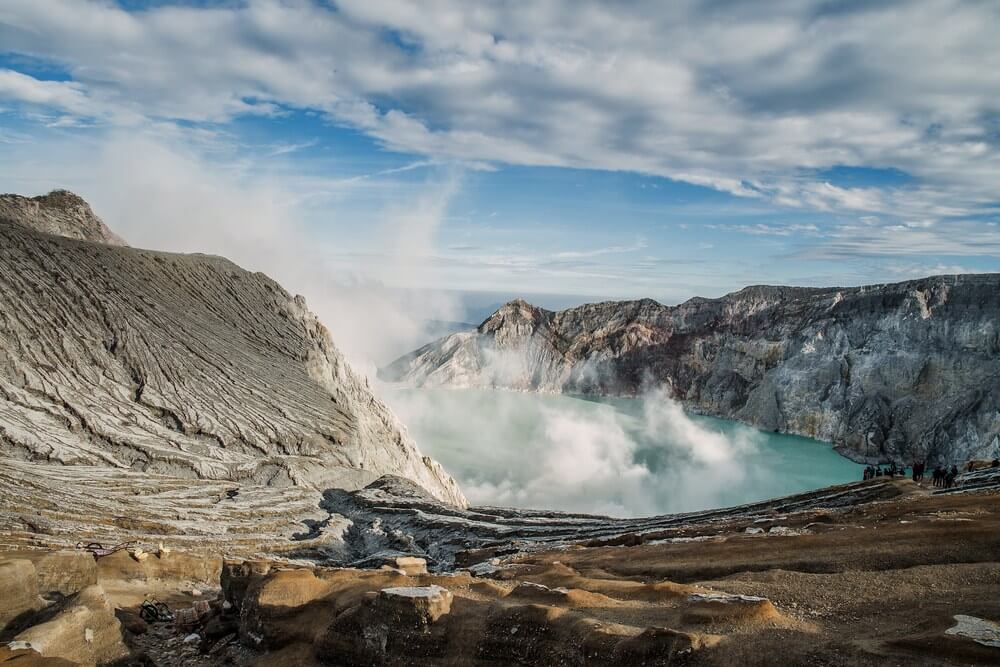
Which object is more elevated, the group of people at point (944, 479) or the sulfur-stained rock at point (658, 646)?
the sulfur-stained rock at point (658, 646)

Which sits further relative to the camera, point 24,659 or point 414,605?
point 414,605

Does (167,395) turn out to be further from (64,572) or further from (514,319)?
(514,319)

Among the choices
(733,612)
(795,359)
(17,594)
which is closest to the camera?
(733,612)

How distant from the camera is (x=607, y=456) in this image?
282 feet

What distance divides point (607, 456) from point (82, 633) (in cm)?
7759

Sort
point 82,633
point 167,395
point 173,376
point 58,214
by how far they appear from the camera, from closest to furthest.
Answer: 1. point 82,633
2. point 167,395
3. point 173,376
4. point 58,214

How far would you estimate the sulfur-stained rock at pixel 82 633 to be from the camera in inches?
462

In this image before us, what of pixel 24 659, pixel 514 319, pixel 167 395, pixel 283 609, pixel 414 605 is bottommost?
pixel 283 609

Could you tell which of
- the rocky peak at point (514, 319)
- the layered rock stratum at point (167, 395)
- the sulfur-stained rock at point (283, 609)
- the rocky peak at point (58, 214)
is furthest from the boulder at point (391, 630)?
the rocky peak at point (514, 319)

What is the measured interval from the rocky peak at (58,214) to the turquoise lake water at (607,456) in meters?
44.0

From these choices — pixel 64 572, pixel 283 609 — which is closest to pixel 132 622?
pixel 283 609

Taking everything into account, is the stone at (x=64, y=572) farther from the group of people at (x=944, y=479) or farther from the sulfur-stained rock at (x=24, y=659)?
the group of people at (x=944, y=479)

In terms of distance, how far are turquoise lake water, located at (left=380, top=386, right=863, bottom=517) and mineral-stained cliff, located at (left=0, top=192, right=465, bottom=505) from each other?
19.7 meters

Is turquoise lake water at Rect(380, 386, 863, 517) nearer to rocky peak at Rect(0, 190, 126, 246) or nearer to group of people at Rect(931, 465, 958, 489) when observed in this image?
group of people at Rect(931, 465, 958, 489)
